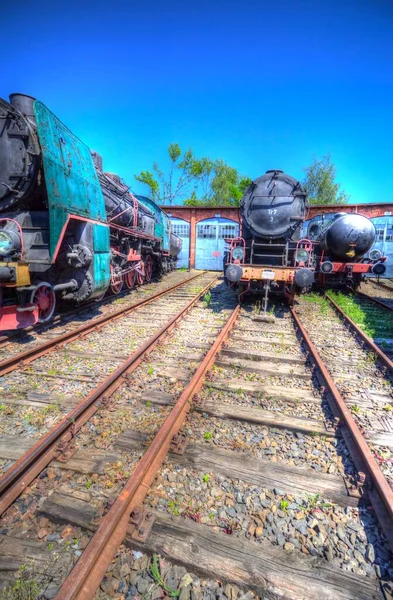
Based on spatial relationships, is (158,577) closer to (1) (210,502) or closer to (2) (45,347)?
(1) (210,502)

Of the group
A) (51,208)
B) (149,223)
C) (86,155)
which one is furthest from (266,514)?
(149,223)

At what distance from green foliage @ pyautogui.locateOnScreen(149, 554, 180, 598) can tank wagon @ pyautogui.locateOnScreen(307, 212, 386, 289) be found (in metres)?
9.43

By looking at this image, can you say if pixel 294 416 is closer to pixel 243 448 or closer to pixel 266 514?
pixel 243 448

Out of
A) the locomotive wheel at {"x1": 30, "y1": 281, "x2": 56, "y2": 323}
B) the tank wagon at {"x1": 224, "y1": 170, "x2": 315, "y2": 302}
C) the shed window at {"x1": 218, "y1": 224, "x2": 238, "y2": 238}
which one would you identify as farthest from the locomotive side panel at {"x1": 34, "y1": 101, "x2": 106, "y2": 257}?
the shed window at {"x1": 218, "y1": 224, "x2": 238, "y2": 238}

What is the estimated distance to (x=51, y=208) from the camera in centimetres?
448

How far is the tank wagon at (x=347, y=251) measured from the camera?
9516mm

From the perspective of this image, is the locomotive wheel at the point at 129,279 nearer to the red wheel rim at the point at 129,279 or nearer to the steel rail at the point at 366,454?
the red wheel rim at the point at 129,279

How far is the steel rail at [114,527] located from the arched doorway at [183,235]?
777 inches

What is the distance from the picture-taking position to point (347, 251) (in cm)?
962

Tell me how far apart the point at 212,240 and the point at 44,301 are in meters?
17.2

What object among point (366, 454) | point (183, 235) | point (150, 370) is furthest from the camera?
point (183, 235)

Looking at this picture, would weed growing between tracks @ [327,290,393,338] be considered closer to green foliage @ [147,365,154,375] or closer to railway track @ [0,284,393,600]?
railway track @ [0,284,393,600]

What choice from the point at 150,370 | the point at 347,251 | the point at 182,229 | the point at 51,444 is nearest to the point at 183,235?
the point at 182,229

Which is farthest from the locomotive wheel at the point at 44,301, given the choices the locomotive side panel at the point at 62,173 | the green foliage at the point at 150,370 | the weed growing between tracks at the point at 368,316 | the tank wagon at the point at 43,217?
the weed growing between tracks at the point at 368,316
